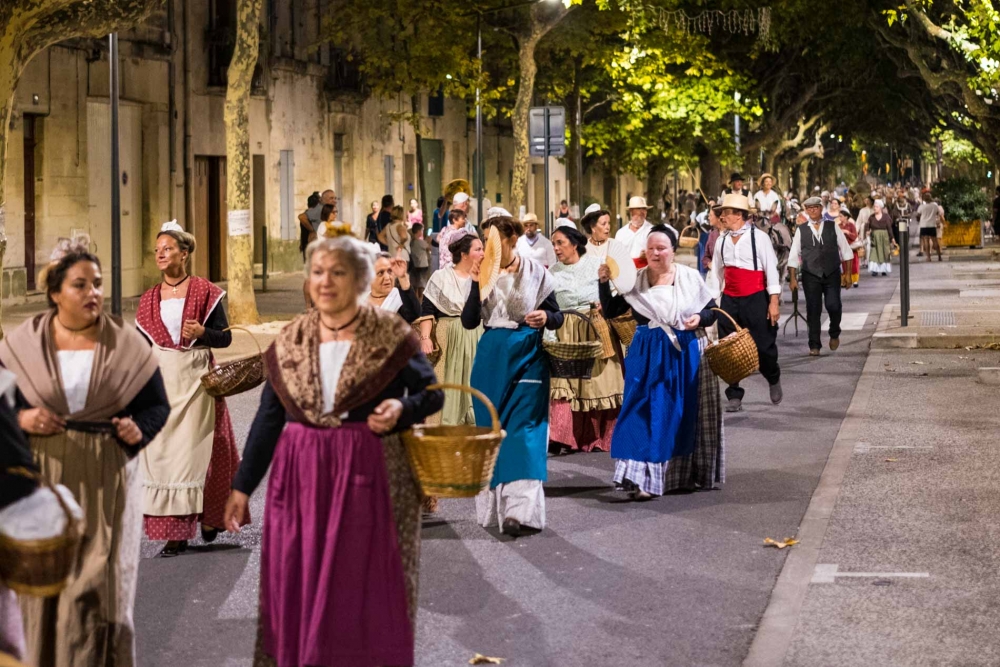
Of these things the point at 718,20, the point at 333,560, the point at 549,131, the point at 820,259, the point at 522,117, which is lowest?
the point at 333,560

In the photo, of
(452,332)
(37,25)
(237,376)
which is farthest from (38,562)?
(37,25)

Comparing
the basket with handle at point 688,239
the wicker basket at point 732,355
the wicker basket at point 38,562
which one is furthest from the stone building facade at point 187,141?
the wicker basket at point 38,562

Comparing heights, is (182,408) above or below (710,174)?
below

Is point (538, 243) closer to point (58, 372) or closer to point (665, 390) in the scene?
point (665, 390)

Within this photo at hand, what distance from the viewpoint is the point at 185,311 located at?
863 cm

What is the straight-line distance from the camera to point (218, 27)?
31703 mm

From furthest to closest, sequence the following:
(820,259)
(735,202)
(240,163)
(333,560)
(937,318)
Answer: (937,318), (240,163), (820,259), (735,202), (333,560)

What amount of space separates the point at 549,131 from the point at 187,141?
665 cm

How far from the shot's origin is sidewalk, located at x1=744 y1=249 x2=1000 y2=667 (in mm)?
6684

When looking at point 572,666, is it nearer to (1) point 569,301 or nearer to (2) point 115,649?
(2) point 115,649

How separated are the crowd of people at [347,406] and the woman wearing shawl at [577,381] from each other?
17 millimetres

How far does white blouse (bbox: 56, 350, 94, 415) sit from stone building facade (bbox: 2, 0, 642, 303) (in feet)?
63.5

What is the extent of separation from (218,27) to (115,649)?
1073 inches

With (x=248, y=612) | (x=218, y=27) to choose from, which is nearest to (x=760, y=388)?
(x=248, y=612)
